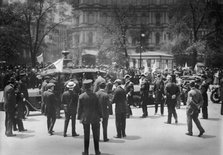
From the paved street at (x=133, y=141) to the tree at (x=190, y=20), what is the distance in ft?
73.7

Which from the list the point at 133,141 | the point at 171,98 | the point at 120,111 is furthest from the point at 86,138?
the point at 171,98

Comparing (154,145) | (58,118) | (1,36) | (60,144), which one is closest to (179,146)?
(154,145)

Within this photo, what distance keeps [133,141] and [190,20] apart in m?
27.7

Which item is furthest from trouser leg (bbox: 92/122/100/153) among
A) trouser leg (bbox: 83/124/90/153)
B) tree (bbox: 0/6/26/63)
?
tree (bbox: 0/6/26/63)

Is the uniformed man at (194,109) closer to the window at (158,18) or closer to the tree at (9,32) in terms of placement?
the tree at (9,32)

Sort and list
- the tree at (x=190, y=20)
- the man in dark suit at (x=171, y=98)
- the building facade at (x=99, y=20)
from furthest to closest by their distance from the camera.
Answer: the building facade at (x=99, y=20) < the tree at (x=190, y=20) < the man in dark suit at (x=171, y=98)

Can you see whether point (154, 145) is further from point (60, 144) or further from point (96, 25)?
point (96, 25)

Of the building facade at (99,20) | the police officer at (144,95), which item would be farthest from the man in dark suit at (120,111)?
the building facade at (99,20)

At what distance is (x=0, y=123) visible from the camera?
40.3 ft

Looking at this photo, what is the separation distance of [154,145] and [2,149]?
3.93 m

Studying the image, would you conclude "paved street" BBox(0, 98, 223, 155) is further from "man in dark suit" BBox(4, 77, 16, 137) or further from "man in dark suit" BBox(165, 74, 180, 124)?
"man in dark suit" BBox(165, 74, 180, 124)

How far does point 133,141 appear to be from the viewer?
9805 mm

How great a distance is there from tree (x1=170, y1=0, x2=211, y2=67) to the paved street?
2248 centimetres

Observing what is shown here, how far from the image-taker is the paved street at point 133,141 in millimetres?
8578
